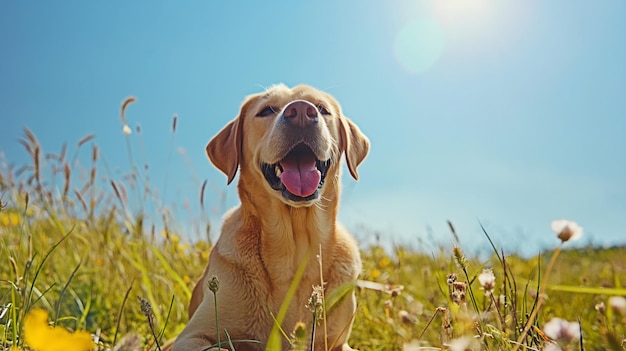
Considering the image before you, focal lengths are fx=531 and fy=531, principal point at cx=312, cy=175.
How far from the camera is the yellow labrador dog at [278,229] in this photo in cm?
290

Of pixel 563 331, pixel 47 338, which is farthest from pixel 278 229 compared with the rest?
pixel 47 338

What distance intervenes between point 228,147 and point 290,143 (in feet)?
2.04

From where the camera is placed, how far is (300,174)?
10.5 feet

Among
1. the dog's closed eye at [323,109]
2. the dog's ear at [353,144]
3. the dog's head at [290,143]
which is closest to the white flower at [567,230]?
the dog's head at [290,143]

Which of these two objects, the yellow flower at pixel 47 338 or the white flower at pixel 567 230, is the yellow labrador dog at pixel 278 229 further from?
the yellow flower at pixel 47 338

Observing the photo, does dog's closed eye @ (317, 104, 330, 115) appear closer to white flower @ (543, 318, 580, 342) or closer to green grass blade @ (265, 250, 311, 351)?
green grass blade @ (265, 250, 311, 351)

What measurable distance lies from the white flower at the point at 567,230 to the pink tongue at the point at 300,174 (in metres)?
1.63

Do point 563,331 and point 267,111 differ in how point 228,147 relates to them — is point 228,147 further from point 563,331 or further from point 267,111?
point 563,331

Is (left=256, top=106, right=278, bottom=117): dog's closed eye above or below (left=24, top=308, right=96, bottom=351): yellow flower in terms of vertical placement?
above

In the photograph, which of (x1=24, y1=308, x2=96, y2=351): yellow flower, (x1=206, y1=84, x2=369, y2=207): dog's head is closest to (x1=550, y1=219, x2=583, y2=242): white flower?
(x1=24, y1=308, x2=96, y2=351): yellow flower

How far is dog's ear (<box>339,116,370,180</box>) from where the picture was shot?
3.57 m

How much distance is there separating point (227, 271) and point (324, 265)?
1.82 ft

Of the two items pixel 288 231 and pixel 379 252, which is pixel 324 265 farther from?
pixel 379 252

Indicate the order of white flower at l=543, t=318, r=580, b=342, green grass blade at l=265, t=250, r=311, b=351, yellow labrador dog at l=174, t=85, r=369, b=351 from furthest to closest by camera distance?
yellow labrador dog at l=174, t=85, r=369, b=351 → green grass blade at l=265, t=250, r=311, b=351 → white flower at l=543, t=318, r=580, b=342
